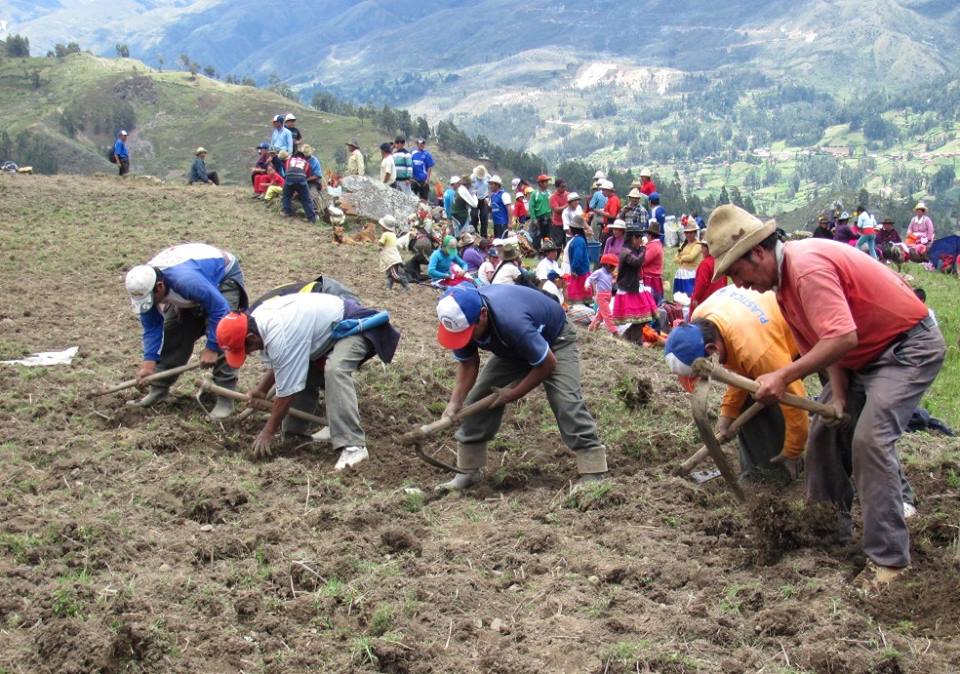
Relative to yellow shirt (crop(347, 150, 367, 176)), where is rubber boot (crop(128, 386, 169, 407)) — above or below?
above

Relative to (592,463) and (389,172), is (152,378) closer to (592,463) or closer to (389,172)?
(592,463)

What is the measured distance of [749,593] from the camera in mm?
5160

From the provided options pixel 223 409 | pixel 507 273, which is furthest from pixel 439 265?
pixel 223 409

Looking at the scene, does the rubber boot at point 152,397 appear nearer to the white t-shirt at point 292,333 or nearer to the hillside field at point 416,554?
the hillside field at point 416,554

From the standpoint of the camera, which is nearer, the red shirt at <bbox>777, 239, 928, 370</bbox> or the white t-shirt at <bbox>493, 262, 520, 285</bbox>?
the red shirt at <bbox>777, 239, 928, 370</bbox>

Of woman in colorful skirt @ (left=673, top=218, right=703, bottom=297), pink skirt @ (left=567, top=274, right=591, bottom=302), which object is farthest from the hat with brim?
pink skirt @ (left=567, top=274, right=591, bottom=302)

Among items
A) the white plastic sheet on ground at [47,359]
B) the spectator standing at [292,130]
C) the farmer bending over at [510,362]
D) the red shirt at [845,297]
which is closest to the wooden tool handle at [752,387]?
the red shirt at [845,297]

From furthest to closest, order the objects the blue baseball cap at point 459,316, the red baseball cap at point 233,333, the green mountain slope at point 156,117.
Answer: the green mountain slope at point 156,117 < the red baseball cap at point 233,333 < the blue baseball cap at point 459,316

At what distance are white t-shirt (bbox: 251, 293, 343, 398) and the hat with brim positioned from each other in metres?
3.29

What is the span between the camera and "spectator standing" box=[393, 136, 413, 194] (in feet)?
68.4

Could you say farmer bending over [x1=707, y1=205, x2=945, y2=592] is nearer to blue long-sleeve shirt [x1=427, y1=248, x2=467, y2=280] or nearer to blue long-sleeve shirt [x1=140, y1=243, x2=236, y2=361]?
blue long-sleeve shirt [x1=140, y1=243, x2=236, y2=361]

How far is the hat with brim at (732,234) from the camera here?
199 inches

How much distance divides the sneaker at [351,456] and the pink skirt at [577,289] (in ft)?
23.3

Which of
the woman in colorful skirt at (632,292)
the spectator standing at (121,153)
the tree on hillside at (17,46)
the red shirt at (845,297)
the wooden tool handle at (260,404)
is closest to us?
the red shirt at (845,297)
